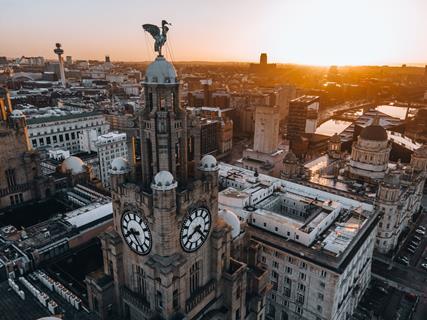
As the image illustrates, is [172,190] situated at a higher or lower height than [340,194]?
higher

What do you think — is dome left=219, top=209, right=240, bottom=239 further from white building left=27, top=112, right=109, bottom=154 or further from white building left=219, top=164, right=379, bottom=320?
white building left=27, top=112, right=109, bottom=154

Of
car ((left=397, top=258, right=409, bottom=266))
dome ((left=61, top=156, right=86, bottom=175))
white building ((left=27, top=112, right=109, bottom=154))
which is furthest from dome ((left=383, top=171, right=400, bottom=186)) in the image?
white building ((left=27, top=112, right=109, bottom=154))

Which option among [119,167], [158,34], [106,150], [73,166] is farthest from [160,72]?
[106,150]

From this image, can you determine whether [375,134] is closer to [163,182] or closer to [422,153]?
[422,153]

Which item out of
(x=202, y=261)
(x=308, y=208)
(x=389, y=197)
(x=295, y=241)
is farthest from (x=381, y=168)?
(x=202, y=261)

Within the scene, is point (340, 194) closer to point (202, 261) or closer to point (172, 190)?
point (202, 261)
